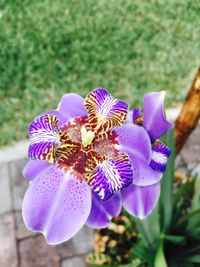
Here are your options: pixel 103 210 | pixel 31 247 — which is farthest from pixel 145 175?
pixel 31 247

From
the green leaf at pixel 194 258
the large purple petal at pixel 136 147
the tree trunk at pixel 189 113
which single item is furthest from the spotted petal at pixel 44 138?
the green leaf at pixel 194 258

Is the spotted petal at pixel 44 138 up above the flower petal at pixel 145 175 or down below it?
above

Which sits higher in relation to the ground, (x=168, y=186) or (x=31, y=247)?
(x=168, y=186)

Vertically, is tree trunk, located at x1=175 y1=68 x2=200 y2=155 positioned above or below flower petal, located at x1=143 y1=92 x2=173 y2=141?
below

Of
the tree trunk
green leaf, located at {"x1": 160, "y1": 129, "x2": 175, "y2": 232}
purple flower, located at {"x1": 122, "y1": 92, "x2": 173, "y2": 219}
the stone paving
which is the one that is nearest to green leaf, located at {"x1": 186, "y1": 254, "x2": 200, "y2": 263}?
green leaf, located at {"x1": 160, "y1": 129, "x2": 175, "y2": 232}

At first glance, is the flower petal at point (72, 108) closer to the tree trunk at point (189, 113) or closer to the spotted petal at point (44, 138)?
the spotted petal at point (44, 138)

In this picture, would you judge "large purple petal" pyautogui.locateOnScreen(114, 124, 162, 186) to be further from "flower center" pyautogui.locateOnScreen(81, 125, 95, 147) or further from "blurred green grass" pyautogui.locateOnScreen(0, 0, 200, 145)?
"blurred green grass" pyautogui.locateOnScreen(0, 0, 200, 145)

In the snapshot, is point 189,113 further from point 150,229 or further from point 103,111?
point 103,111
